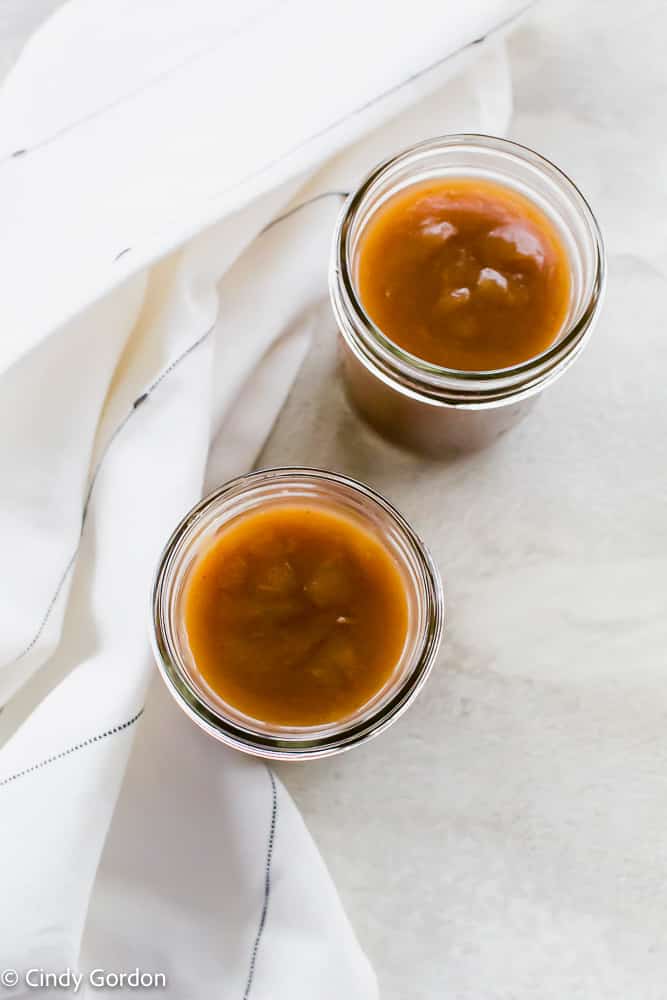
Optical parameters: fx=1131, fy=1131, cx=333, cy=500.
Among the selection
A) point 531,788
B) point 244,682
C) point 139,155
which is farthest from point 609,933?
point 139,155

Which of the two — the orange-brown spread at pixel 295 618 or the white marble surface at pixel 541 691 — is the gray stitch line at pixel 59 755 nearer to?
the orange-brown spread at pixel 295 618

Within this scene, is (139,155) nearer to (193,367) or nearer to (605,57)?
(193,367)

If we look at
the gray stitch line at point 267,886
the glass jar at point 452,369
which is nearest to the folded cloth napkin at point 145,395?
the gray stitch line at point 267,886

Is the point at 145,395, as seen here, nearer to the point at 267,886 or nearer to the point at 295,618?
the point at 295,618

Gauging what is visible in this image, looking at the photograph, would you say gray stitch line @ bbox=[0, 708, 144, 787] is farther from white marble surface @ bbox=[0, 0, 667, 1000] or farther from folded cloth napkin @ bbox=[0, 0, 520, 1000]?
white marble surface @ bbox=[0, 0, 667, 1000]

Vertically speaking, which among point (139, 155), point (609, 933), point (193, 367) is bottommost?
point (609, 933)

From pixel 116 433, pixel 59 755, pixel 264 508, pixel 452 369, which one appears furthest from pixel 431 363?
pixel 59 755
